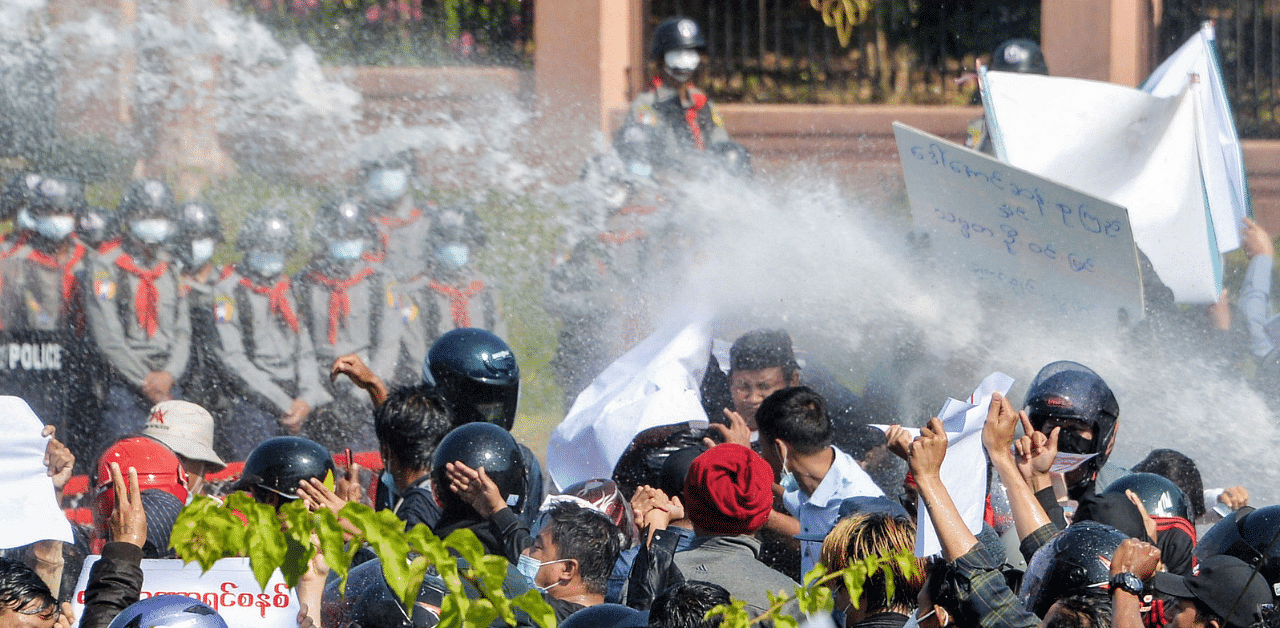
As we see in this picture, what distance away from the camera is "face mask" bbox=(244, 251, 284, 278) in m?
8.96

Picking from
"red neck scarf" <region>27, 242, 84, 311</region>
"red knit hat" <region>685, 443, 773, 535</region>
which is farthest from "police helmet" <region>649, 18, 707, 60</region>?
"red knit hat" <region>685, 443, 773, 535</region>

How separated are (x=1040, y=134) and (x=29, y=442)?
15.5 feet

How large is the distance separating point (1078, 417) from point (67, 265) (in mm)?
6338

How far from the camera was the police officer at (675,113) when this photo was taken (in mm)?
9578

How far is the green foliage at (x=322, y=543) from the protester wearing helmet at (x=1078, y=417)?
2944mm

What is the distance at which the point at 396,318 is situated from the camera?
881cm

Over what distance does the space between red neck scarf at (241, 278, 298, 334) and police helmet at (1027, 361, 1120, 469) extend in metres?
5.14

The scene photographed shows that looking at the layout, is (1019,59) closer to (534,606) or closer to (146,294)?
(146,294)

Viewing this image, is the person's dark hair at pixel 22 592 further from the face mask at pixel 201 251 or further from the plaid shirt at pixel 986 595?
the face mask at pixel 201 251

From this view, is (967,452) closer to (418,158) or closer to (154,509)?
(154,509)

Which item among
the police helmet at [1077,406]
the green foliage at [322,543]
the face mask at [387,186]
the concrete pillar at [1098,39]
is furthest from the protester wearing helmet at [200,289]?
the green foliage at [322,543]

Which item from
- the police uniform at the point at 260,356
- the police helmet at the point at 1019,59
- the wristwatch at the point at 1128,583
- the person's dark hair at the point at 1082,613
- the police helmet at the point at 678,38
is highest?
the police helmet at the point at 678,38

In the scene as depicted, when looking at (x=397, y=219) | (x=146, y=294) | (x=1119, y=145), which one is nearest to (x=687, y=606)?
(x=1119, y=145)

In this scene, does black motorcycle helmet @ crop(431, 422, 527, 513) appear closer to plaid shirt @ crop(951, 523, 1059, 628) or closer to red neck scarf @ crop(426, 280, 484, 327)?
plaid shirt @ crop(951, 523, 1059, 628)
